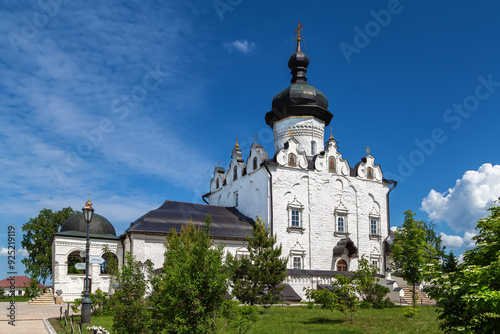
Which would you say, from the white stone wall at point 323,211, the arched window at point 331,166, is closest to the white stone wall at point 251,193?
the white stone wall at point 323,211

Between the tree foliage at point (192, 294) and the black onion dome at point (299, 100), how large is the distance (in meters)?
25.5

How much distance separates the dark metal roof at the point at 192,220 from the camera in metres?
25.9

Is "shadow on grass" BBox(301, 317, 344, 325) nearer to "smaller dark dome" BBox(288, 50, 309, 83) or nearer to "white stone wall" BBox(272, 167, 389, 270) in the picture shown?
"white stone wall" BBox(272, 167, 389, 270)

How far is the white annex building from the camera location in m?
25.8

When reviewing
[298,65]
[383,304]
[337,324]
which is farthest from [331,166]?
[337,324]

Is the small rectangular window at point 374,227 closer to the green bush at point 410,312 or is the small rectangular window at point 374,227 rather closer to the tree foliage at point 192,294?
the green bush at point 410,312

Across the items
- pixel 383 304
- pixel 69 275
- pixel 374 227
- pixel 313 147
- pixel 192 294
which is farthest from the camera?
pixel 313 147

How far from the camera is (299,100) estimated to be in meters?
32.9

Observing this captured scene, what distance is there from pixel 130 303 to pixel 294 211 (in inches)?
805

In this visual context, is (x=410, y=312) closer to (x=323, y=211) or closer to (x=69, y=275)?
(x=323, y=211)

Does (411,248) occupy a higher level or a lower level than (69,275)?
higher

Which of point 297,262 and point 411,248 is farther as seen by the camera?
point 297,262

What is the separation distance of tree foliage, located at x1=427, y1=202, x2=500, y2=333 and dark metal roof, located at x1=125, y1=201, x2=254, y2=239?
Answer: 19.2 meters

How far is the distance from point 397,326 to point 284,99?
22355 millimetres
